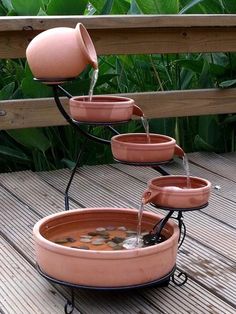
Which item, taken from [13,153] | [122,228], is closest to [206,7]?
[13,153]

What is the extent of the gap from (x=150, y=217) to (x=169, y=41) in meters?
1.38

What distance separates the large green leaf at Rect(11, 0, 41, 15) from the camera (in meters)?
3.21

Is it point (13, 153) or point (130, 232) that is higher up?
point (130, 232)

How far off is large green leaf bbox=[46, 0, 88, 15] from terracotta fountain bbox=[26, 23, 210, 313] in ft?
4.23

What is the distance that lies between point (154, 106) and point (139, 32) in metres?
0.35

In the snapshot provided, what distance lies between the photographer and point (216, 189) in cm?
293

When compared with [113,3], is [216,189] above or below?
below

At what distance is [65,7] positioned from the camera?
3.24m

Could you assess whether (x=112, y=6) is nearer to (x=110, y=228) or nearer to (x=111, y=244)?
(x=110, y=228)

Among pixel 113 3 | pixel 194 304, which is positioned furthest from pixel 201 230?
pixel 113 3

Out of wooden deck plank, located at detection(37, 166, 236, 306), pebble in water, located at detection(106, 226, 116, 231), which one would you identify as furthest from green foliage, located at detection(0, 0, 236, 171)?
pebble in water, located at detection(106, 226, 116, 231)

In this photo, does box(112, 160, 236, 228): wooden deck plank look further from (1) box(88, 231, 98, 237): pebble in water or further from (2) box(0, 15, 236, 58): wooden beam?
(1) box(88, 231, 98, 237): pebble in water

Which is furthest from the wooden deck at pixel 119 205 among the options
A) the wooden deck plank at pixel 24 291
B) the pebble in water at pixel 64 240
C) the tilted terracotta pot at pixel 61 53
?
the tilted terracotta pot at pixel 61 53

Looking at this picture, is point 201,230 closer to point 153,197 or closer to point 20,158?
point 153,197
